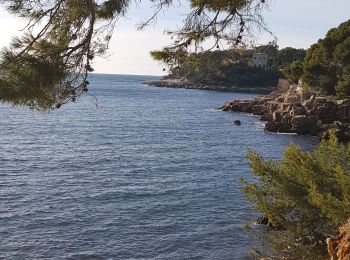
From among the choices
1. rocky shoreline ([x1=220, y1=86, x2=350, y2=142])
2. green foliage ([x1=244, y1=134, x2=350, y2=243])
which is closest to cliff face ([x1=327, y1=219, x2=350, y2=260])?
green foliage ([x1=244, y1=134, x2=350, y2=243])

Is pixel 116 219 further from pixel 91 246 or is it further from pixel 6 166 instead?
pixel 6 166

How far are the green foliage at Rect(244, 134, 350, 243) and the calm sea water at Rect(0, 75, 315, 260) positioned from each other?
3.72 meters

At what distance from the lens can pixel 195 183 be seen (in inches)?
1035

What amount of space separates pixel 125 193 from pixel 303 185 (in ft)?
40.1

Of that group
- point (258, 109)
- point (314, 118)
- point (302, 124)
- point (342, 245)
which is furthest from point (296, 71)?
point (342, 245)

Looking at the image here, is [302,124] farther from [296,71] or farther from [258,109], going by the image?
[258,109]

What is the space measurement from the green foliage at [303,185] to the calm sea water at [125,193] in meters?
3.72

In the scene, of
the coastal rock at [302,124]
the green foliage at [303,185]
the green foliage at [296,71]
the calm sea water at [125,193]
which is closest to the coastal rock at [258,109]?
the green foliage at [296,71]

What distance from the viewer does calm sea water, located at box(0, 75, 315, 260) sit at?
17297mm

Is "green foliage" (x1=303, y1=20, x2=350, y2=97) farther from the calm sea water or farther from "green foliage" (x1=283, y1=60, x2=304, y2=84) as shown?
the calm sea water

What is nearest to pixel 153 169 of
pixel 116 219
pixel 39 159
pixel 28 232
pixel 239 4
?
pixel 39 159

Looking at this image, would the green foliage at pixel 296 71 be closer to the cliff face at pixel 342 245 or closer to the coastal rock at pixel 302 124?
the coastal rock at pixel 302 124

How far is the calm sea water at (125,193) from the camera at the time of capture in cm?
1730

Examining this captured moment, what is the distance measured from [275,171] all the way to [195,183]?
12.8 m
